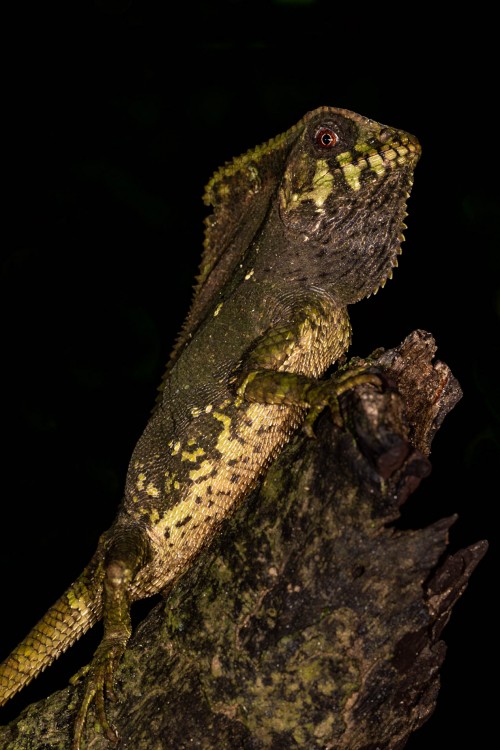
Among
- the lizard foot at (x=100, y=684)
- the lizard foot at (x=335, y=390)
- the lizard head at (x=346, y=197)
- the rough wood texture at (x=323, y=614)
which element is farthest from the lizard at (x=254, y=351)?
the rough wood texture at (x=323, y=614)

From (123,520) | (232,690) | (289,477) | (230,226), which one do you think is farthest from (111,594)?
(230,226)

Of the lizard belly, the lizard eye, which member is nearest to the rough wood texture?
the lizard belly

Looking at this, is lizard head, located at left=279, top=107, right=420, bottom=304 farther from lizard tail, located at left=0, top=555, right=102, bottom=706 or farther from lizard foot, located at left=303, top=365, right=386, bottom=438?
lizard tail, located at left=0, top=555, right=102, bottom=706

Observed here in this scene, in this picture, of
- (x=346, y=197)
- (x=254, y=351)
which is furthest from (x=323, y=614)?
(x=346, y=197)

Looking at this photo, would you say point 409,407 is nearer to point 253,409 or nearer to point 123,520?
point 253,409

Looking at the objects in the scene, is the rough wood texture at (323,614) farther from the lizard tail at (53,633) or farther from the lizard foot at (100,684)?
the lizard tail at (53,633)

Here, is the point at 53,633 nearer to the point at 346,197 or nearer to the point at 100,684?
the point at 100,684
